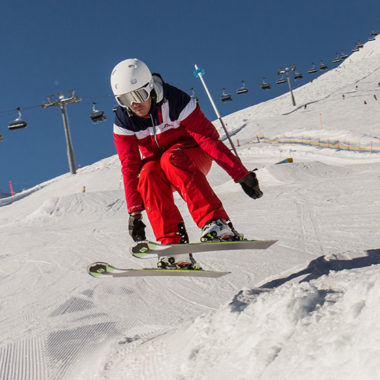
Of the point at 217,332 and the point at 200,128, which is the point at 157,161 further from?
the point at 217,332

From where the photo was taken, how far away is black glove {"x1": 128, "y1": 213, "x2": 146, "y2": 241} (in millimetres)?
3877

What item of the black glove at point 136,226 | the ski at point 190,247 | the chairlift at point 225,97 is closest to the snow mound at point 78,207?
the black glove at point 136,226

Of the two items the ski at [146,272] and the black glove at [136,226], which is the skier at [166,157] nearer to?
the black glove at [136,226]

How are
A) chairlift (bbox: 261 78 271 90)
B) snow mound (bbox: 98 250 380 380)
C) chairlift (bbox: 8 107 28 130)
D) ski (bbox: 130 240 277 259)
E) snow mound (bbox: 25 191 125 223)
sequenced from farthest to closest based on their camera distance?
chairlift (bbox: 261 78 271 90) → chairlift (bbox: 8 107 28 130) → snow mound (bbox: 25 191 125 223) → ski (bbox: 130 240 277 259) → snow mound (bbox: 98 250 380 380)

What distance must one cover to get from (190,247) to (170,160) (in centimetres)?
78

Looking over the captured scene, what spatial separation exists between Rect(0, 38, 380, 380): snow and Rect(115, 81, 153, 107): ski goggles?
75.4 inches

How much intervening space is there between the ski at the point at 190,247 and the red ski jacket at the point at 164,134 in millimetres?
452

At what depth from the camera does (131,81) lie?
140 inches

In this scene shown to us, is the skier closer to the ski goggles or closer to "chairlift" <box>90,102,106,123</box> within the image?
the ski goggles

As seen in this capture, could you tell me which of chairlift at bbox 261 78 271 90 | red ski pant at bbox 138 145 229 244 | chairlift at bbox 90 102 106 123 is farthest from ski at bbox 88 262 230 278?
chairlift at bbox 261 78 271 90

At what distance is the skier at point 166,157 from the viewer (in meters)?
3.47

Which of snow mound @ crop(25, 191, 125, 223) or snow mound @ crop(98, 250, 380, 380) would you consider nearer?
snow mound @ crop(98, 250, 380, 380)

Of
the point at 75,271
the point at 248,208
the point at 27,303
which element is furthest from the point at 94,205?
the point at 27,303

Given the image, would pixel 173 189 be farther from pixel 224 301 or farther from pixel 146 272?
pixel 224 301
